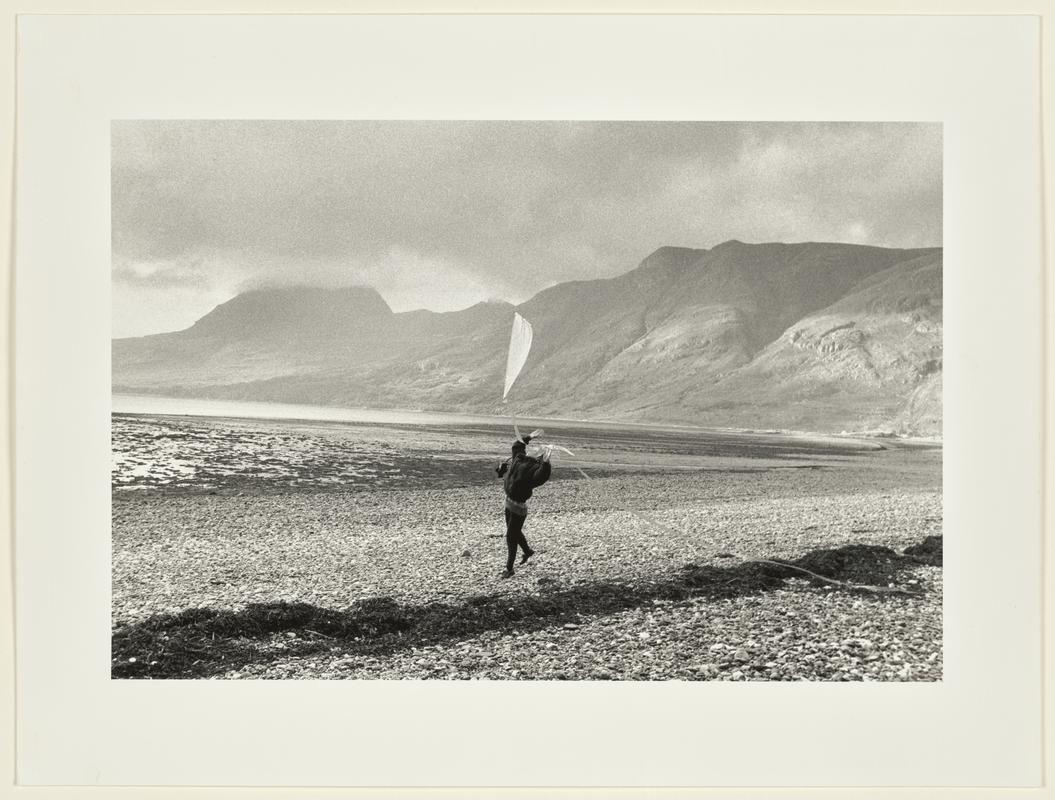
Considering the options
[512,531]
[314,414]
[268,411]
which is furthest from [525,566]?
[314,414]

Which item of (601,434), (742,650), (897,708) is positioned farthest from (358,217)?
(601,434)

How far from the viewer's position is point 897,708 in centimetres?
516

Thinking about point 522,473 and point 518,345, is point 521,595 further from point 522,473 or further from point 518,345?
point 518,345

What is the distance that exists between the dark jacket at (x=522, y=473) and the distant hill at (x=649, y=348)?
29.3 ft

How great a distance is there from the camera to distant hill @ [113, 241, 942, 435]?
19.3 m

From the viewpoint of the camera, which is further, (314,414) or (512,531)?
(314,414)

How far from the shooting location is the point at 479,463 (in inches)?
599

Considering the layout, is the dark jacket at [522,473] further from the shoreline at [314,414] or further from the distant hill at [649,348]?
the shoreline at [314,414]

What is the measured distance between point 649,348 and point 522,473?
40026 millimetres

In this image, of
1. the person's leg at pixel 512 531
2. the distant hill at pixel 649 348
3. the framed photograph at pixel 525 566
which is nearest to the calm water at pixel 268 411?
the distant hill at pixel 649 348

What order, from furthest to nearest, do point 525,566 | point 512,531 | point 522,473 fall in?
point 525,566
point 512,531
point 522,473

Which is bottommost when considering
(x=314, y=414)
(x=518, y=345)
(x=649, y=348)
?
(x=314, y=414)

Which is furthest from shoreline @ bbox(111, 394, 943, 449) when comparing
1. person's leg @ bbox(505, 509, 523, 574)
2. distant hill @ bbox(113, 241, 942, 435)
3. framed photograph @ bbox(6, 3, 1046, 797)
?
person's leg @ bbox(505, 509, 523, 574)

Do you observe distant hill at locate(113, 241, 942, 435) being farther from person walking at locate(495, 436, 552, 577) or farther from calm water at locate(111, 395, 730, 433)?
person walking at locate(495, 436, 552, 577)
